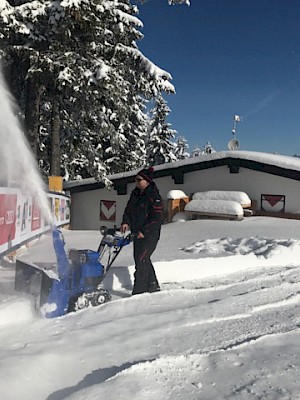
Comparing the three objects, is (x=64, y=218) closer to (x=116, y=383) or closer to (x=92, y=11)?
(x=92, y=11)

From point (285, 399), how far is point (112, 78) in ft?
35.7

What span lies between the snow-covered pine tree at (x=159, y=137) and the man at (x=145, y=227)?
34.7 metres

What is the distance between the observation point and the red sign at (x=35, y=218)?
7.77 m

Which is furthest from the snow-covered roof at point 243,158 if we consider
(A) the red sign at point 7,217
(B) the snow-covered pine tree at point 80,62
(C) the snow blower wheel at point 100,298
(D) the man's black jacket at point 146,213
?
(C) the snow blower wheel at point 100,298

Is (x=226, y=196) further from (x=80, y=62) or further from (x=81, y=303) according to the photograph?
(x=81, y=303)

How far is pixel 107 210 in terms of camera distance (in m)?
16.8

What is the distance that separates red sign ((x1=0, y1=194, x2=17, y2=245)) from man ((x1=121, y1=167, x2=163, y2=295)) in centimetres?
193

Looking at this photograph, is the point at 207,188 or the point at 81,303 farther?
the point at 207,188

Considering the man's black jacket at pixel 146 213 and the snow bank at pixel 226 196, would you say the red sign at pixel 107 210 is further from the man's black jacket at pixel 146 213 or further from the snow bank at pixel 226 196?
the man's black jacket at pixel 146 213

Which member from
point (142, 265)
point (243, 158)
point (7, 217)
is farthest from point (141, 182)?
point (243, 158)

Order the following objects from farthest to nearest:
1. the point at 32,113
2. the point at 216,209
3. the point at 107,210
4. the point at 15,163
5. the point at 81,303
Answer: the point at 107,210
the point at 216,209
the point at 32,113
the point at 15,163
the point at 81,303

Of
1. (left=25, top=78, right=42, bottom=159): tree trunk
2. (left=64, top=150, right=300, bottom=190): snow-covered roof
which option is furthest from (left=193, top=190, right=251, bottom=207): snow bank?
(left=25, top=78, right=42, bottom=159): tree trunk

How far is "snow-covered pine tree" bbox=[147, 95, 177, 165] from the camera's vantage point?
39.9 meters

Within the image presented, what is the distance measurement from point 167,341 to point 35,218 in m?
5.48
